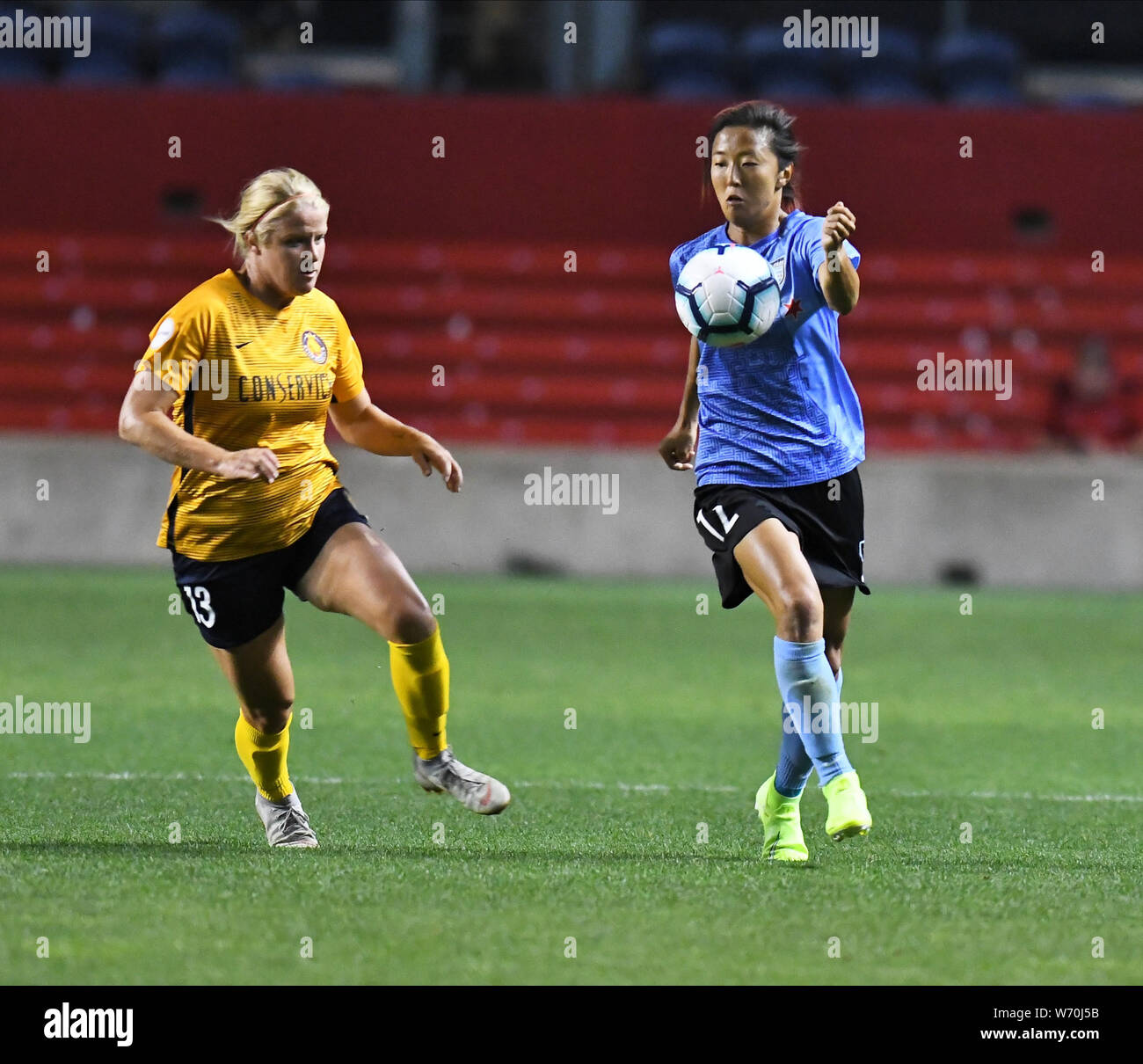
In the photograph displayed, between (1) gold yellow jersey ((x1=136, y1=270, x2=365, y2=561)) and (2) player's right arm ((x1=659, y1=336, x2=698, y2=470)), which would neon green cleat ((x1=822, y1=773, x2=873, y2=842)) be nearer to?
(2) player's right arm ((x1=659, y1=336, x2=698, y2=470))

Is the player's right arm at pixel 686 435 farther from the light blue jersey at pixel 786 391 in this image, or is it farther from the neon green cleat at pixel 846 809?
the neon green cleat at pixel 846 809

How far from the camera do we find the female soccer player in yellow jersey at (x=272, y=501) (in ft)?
19.7

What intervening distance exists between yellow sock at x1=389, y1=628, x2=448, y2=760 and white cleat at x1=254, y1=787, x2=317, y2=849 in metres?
0.44

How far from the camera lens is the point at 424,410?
65.6 ft

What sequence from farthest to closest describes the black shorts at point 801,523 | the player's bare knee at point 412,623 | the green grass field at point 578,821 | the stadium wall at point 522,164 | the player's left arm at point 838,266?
the stadium wall at point 522,164
the black shorts at point 801,523
the player's bare knee at point 412,623
the player's left arm at point 838,266
the green grass field at point 578,821

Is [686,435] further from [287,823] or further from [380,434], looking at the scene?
[287,823]

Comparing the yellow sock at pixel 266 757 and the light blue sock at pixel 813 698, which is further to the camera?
the yellow sock at pixel 266 757

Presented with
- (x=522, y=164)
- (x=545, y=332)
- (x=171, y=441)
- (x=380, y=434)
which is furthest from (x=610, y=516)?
(x=171, y=441)

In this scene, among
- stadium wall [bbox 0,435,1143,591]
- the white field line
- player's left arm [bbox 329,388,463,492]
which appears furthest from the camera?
stadium wall [bbox 0,435,1143,591]

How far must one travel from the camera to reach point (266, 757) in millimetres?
6340

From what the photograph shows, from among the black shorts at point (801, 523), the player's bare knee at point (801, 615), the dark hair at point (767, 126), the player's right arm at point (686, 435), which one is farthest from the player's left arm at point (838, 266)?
the player's bare knee at point (801, 615)

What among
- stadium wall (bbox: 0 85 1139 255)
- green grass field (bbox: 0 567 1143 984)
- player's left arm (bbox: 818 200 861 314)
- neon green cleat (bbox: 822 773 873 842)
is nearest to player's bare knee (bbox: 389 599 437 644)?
green grass field (bbox: 0 567 1143 984)

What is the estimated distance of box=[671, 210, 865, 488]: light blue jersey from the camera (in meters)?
6.19
